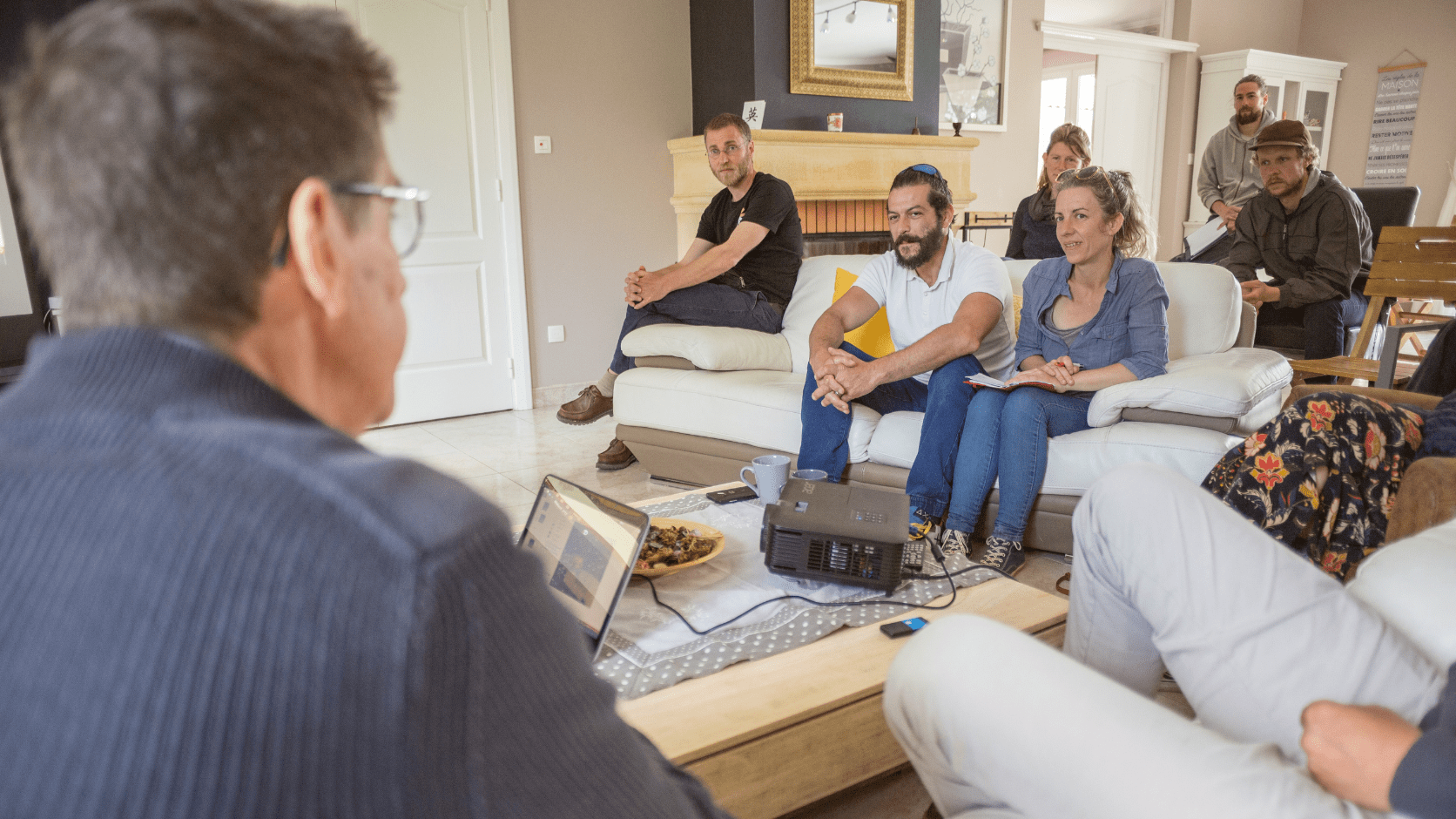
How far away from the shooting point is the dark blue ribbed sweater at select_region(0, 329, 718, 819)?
1.13 ft

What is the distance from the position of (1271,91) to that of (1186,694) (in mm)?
8099

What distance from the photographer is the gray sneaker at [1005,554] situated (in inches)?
88.0

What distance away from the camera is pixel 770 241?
352cm

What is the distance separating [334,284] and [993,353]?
2.45 m

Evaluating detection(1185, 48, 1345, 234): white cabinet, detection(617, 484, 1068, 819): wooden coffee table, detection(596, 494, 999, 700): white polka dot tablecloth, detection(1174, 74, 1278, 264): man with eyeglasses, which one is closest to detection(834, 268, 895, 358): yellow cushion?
detection(596, 494, 999, 700): white polka dot tablecloth

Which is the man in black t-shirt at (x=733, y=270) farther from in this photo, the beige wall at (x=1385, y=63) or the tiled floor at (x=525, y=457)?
the beige wall at (x=1385, y=63)

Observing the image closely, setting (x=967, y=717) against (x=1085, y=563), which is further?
(x=1085, y=563)

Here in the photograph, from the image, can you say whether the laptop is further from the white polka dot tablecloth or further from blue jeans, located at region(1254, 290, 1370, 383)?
blue jeans, located at region(1254, 290, 1370, 383)

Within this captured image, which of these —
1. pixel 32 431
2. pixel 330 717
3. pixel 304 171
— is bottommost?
pixel 330 717

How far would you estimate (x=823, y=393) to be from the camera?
8.34ft

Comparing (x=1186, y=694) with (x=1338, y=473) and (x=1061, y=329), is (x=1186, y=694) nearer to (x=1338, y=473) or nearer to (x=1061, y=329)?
(x=1338, y=473)

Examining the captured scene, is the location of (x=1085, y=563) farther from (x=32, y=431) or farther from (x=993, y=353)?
(x=993, y=353)

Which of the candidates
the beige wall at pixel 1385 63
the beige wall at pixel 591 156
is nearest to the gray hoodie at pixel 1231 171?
the beige wall at pixel 591 156

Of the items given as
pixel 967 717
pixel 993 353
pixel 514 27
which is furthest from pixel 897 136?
pixel 967 717
